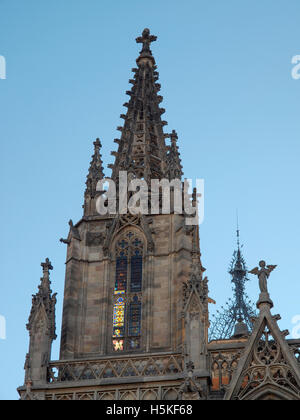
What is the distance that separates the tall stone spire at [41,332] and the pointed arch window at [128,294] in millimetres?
2341

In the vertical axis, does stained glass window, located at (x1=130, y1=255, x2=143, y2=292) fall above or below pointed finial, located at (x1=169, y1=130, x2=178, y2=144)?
below

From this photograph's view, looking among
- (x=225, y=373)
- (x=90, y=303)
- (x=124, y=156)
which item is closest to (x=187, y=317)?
(x=225, y=373)

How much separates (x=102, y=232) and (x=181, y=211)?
9.61 ft

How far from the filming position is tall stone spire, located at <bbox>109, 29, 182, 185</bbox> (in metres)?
41.9

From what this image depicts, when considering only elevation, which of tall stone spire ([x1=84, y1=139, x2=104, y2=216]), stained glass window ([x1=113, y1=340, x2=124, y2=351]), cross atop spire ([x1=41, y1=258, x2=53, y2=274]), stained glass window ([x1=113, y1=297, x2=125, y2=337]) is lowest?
stained glass window ([x1=113, y1=340, x2=124, y2=351])

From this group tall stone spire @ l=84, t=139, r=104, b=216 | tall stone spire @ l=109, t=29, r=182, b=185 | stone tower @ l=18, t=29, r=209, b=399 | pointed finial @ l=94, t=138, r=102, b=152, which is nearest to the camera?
stone tower @ l=18, t=29, r=209, b=399

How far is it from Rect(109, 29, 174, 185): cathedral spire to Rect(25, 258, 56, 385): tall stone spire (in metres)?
7.28

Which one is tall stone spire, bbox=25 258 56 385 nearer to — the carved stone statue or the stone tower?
the stone tower

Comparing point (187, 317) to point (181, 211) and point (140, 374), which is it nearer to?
point (140, 374)

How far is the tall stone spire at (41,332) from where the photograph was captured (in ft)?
111

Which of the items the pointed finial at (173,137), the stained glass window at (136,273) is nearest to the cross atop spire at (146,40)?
the pointed finial at (173,137)

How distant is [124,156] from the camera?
42625mm

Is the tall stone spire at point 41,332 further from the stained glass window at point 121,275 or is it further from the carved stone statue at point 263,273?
the carved stone statue at point 263,273

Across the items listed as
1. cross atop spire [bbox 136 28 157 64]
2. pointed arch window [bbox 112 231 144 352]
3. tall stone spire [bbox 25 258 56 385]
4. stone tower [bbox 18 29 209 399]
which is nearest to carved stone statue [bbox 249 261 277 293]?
stone tower [bbox 18 29 209 399]
